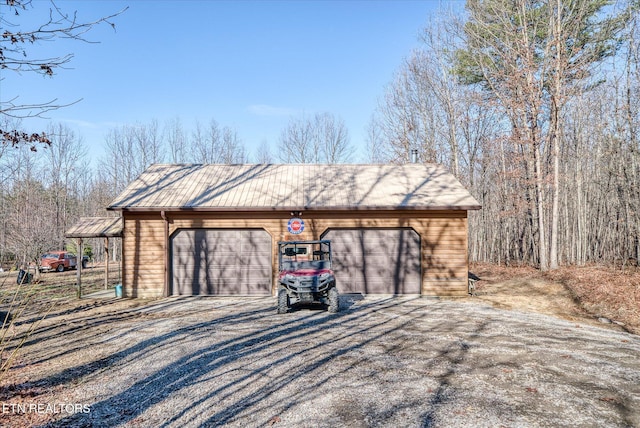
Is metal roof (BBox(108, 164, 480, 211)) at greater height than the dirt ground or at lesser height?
greater

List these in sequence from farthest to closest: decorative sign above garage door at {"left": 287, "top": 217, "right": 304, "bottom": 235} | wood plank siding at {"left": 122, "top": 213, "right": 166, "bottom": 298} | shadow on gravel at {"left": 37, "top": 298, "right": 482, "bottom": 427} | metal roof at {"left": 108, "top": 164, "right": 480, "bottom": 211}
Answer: decorative sign above garage door at {"left": 287, "top": 217, "right": 304, "bottom": 235} → wood plank siding at {"left": 122, "top": 213, "right": 166, "bottom": 298} → metal roof at {"left": 108, "top": 164, "right": 480, "bottom": 211} → shadow on gravel at {"left": 37, "top": 298, "right": 482, "bottom": 427}

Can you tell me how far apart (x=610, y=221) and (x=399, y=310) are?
15300 mm

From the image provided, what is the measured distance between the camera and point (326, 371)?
18.2 feet

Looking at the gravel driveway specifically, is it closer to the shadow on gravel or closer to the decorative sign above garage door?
the shadow on gravel

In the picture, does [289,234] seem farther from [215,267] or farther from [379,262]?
[379,262]

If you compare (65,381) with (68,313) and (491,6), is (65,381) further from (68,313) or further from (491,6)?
(491,6)

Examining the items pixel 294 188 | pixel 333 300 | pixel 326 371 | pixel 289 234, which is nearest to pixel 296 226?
pixel 289 234

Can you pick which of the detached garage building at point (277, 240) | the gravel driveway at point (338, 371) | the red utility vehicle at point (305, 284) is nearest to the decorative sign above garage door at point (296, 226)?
the detached garage building at point (277, 240)

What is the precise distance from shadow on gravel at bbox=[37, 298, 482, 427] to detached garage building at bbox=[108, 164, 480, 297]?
3.66 meters

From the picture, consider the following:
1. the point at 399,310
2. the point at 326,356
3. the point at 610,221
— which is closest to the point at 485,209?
the point at 610,221

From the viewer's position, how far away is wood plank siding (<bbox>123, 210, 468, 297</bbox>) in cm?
1274

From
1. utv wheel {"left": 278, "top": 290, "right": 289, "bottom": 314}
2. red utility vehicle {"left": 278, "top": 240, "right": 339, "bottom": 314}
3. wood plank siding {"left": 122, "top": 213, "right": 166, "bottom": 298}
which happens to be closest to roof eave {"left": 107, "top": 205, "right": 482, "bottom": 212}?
wood plank siding {"left": 122, "top": 213, "right": 166, "bottom": 298}

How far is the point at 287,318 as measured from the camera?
917cm

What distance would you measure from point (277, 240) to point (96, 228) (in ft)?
20.9
